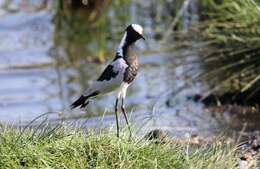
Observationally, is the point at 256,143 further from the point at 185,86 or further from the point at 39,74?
the point at 39,74

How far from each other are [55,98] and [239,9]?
224 centimetres

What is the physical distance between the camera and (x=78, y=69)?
37.3ft

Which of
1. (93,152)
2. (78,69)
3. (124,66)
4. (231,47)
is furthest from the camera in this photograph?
A: (78,69)

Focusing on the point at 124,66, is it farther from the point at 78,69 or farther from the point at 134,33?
the point at 78,69

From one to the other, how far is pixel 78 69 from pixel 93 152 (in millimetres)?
5585

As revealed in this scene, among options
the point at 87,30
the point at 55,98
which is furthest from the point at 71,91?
the point at 87,30

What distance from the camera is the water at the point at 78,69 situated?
913 centimetres

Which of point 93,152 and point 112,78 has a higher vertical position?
point 112,78

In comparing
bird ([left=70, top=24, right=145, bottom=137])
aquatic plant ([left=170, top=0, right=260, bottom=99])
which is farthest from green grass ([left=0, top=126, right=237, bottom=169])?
aquatic plant ([left=170, top=0, right=260, bottom=99])

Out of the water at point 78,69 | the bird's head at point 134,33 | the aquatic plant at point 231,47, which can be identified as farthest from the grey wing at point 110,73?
the aquatic plant at point 231,47

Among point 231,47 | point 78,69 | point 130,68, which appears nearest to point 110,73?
point 130,68

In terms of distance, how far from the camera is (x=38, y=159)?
5602 mm

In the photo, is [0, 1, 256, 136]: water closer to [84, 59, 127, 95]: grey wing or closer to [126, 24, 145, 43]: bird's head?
[84, 59, 127, 95]: grey wing

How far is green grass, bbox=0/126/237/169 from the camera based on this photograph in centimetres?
566
